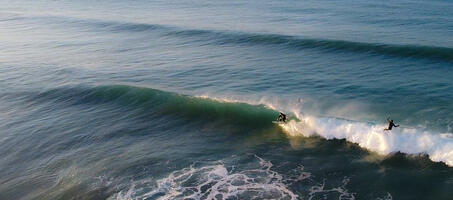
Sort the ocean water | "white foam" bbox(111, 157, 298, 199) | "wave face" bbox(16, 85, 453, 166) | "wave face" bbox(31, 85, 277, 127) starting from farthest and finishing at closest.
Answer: "wave face" bbox(31, 85, 277, 127), "wave face" bbox(16, 85, 453, 166), the ocean water, "white foam" bbox(111, 157, 298, 199)

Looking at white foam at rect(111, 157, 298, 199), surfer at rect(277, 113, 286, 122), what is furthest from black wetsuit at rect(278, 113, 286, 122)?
white foam at rect(111, 157, 298, 199)

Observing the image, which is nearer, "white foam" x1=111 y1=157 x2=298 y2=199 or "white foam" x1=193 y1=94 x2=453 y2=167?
"white foam" x1=111 y1=157 x2=298 y2=199

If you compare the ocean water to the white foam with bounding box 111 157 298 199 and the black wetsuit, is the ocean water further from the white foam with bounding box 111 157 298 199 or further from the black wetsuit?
the black wetsuit

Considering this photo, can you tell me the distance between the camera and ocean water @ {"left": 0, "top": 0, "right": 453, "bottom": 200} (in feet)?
59.4

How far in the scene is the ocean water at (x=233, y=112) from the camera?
18109 mm

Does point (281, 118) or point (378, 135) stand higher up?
point (281, 118)

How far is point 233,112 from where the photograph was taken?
2616 centimetres

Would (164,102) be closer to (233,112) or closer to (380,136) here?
(233,112)

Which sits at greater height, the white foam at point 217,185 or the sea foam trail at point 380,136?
the sea foam trail at point 380,136

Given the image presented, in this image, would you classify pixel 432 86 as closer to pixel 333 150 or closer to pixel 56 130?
pixel 333 150

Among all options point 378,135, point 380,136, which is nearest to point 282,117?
point 378,135

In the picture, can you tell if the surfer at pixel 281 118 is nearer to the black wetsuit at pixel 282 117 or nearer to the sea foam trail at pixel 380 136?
the black wetsuit at pixel 282 117

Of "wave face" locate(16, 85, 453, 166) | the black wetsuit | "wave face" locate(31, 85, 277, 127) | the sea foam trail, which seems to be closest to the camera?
the sea foam trail

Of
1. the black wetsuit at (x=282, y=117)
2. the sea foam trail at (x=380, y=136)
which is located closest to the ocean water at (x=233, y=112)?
the sea foam trail at (x=380, y=136)
